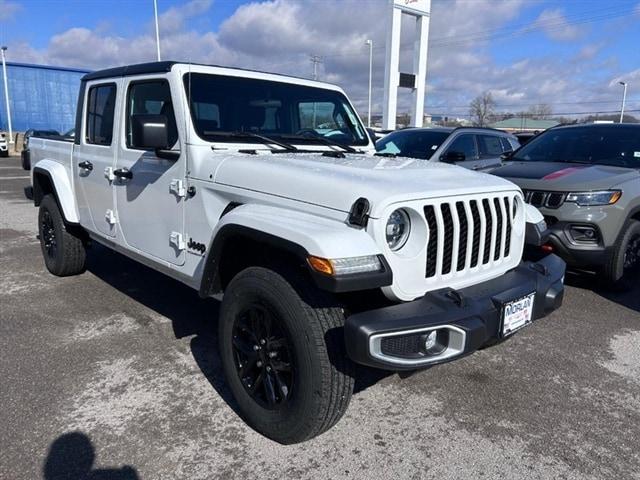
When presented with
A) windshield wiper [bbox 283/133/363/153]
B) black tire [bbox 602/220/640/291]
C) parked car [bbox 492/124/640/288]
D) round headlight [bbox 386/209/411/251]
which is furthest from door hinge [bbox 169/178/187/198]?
black tire [bbox 602/220/640/291]

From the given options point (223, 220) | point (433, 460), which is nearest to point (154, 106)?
point (223, 220)

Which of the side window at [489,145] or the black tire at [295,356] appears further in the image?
the side window at [489,145]

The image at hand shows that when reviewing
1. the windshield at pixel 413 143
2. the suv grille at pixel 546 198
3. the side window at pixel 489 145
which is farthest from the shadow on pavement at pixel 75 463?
the side window at pixel 489 145

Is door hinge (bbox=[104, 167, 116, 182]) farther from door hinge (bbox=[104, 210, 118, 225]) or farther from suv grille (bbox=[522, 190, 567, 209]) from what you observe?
suv grille (bbox=[522, 190, 567, 209])

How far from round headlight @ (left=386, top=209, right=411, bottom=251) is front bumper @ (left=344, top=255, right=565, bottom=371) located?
0.29 meters

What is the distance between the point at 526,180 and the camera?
521 centimetres

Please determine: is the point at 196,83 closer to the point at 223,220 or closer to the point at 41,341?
the point at 223,220

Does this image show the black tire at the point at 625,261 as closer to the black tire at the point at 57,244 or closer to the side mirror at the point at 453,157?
the side mirror at the point at 453,157

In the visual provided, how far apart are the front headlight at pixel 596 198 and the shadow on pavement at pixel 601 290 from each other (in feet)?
2.89

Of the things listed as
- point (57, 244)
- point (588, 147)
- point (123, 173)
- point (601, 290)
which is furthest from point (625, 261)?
point (57, 244)

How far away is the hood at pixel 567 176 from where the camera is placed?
16.0ft

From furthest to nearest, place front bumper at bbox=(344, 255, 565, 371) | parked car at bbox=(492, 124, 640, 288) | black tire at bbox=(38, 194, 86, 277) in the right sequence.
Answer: black tire at bbox=(38, 194, 86, 277)
parked car at bbox=(492, 124, 640, 288)
front bumper at bbox=(344, 255, 565, 371)

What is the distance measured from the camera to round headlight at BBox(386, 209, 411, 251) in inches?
98.8

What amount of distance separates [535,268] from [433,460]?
4.20ft
